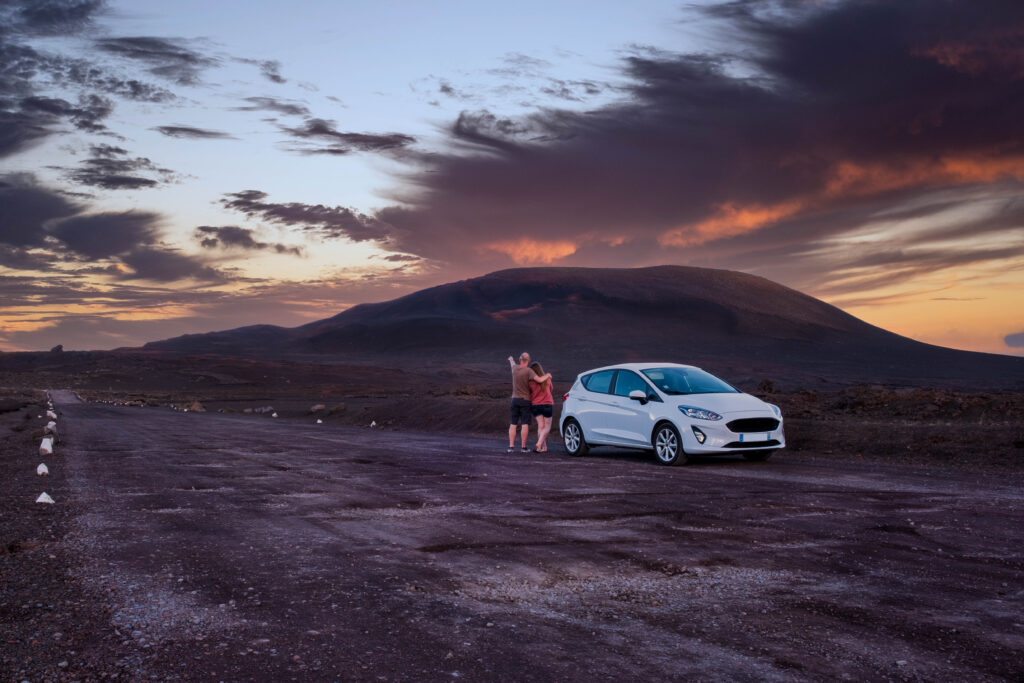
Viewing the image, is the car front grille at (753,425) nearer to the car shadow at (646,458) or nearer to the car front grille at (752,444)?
the car front grille at (752,444)

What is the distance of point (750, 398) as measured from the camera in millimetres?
15430

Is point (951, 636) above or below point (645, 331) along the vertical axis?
below

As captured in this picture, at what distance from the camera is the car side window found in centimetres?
1612

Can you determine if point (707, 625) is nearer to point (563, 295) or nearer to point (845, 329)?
point (845, 329)

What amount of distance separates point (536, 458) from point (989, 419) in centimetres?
1315

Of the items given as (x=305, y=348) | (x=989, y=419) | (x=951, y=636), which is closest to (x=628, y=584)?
(x=951, y=636)

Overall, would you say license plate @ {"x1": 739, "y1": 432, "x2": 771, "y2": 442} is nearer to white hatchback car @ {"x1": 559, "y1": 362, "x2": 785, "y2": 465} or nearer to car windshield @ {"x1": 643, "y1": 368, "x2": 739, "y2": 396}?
white hatchback car @ {"x1": 559, "y1": 362, "x2": 785, "y2": 465}

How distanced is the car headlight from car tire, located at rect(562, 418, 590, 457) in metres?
2.82

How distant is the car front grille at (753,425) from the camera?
1477cm

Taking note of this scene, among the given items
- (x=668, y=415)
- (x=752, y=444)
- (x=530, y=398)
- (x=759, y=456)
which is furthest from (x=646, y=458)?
(x=530, y=398)

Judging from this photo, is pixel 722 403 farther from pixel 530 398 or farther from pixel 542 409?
pixel 530 398

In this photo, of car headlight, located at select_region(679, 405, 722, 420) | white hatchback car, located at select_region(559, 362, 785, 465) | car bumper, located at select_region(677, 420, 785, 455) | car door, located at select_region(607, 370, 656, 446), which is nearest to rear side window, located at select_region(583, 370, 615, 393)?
white hatchback car, located at select_region(559, 362, 785, 465)

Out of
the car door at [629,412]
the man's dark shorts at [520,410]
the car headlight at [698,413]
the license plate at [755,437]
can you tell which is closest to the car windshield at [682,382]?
the car door at [629,412]

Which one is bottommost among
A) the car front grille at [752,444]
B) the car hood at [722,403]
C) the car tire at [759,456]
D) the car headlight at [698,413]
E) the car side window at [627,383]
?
the car tire at [759,456]
